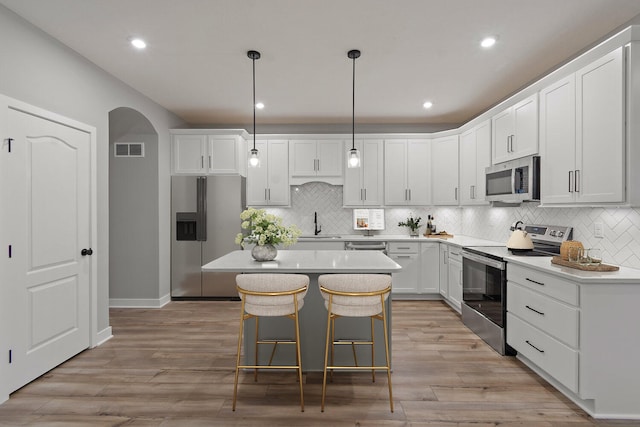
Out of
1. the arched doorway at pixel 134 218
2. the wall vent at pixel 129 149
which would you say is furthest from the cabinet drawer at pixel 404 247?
the wall vent at pixel 129 149

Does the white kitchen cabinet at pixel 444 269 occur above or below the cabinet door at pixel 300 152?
below

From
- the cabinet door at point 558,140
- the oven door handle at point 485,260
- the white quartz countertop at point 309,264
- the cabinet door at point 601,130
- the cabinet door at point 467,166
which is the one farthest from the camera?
the cabinet door at point 467,166

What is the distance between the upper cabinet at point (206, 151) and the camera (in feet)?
16.8

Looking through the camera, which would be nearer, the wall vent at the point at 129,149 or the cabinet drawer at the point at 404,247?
the wall vent at the point at 129,149

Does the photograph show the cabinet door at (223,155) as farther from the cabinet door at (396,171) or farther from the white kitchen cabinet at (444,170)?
the white kitchen cabinet at (444,170)

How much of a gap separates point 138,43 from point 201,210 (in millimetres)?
2436

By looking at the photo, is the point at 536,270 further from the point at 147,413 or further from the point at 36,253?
the point at 36,253

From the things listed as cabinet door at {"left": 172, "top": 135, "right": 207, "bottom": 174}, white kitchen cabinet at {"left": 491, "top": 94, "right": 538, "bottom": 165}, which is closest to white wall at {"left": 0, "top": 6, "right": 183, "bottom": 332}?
cabinet door at {"left": 172, "top": 135, "right": 207, "bottom": 174}

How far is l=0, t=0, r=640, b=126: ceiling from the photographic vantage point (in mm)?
2516

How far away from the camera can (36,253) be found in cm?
273

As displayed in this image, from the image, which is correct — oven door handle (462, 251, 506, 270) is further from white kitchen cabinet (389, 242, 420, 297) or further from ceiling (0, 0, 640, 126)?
ceiling (0, 0, 640, 126)

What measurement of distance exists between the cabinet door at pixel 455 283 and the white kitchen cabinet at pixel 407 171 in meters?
1.23

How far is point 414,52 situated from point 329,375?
292 centimetres

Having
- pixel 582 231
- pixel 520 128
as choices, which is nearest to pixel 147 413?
pixel 582 231
